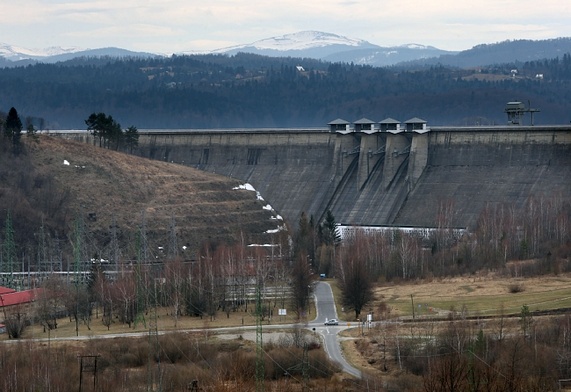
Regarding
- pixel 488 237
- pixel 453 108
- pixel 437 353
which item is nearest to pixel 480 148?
pixel 488 237

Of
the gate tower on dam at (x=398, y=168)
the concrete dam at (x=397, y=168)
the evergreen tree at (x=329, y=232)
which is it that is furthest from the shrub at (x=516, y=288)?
the concrete dam at (x=397, y=168)

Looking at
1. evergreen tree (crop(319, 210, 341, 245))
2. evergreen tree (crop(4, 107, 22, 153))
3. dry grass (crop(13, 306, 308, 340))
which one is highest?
evergreen tree (crop(4, 107, 22, 153))

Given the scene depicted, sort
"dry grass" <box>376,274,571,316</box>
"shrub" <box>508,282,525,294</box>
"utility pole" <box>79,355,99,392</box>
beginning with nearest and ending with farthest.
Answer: "utility pole" <box>79,355,99,392</box>, "dry grass" <box>376,274,571,316</box>, "shrub" <box>508,282,525,294</box>

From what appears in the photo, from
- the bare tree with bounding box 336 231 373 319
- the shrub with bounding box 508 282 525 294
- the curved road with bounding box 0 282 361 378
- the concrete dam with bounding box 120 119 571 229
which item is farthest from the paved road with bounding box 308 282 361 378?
the concrete dam with bounding box 120 119 571 229

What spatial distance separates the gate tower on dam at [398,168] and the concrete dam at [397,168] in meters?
0.07

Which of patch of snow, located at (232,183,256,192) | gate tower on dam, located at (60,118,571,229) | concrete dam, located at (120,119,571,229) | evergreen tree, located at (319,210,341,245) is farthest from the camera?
patch of snow, located at (232,183,256,192)

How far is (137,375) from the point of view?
51.3m

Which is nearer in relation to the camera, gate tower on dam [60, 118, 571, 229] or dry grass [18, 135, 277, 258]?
dry grass [18, 135, 277, 258]

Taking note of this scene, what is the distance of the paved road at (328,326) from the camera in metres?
52.9

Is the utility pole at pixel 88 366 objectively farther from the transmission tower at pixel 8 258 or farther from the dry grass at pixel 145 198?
the dry grass at pixel 145 198

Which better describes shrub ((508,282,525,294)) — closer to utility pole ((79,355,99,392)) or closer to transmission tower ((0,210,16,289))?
utility pole ((79,355,99,392))

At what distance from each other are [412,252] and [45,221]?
75.4 ft

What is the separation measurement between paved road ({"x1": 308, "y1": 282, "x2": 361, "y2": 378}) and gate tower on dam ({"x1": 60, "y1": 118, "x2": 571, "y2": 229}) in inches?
690

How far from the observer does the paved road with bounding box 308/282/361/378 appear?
5294 centimetres
